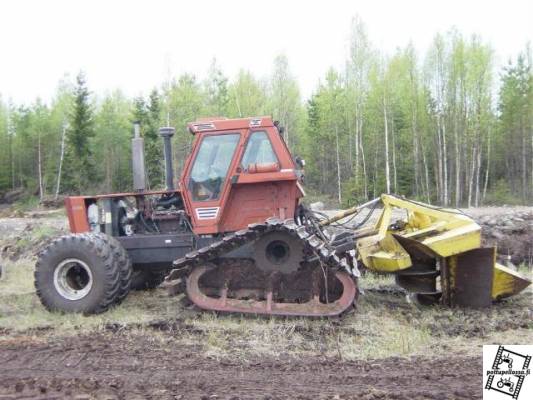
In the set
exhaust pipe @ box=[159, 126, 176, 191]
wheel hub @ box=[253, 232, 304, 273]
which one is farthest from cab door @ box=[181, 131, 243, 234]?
wheel hub @ box=[253, 232, 304, 273]

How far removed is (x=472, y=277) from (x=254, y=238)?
9.10 ft

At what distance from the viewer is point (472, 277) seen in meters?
7.29

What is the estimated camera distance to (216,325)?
6.59 metres

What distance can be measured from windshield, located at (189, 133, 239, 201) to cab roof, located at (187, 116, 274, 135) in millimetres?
109

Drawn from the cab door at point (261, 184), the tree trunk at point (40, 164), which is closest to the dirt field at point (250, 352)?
the cab door at point (261, 184)

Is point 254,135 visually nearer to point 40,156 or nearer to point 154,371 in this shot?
point 154,371

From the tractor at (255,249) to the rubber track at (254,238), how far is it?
2cm

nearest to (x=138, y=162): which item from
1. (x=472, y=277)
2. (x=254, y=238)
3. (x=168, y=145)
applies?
(x=168, y=145)

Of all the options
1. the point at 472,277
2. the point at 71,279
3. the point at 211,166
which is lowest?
the point at 472,277

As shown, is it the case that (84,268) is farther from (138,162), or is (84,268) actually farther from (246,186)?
(246,186)

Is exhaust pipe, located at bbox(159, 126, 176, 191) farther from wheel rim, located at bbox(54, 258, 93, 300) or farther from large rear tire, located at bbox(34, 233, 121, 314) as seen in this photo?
wheel rim, located at bbox(54, 258, 93, 300)

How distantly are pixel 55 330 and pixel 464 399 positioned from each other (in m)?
4.47

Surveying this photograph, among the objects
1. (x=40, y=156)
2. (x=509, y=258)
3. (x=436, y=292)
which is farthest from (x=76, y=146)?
(x=436, y=292)

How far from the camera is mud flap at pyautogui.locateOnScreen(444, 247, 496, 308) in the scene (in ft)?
23.6
